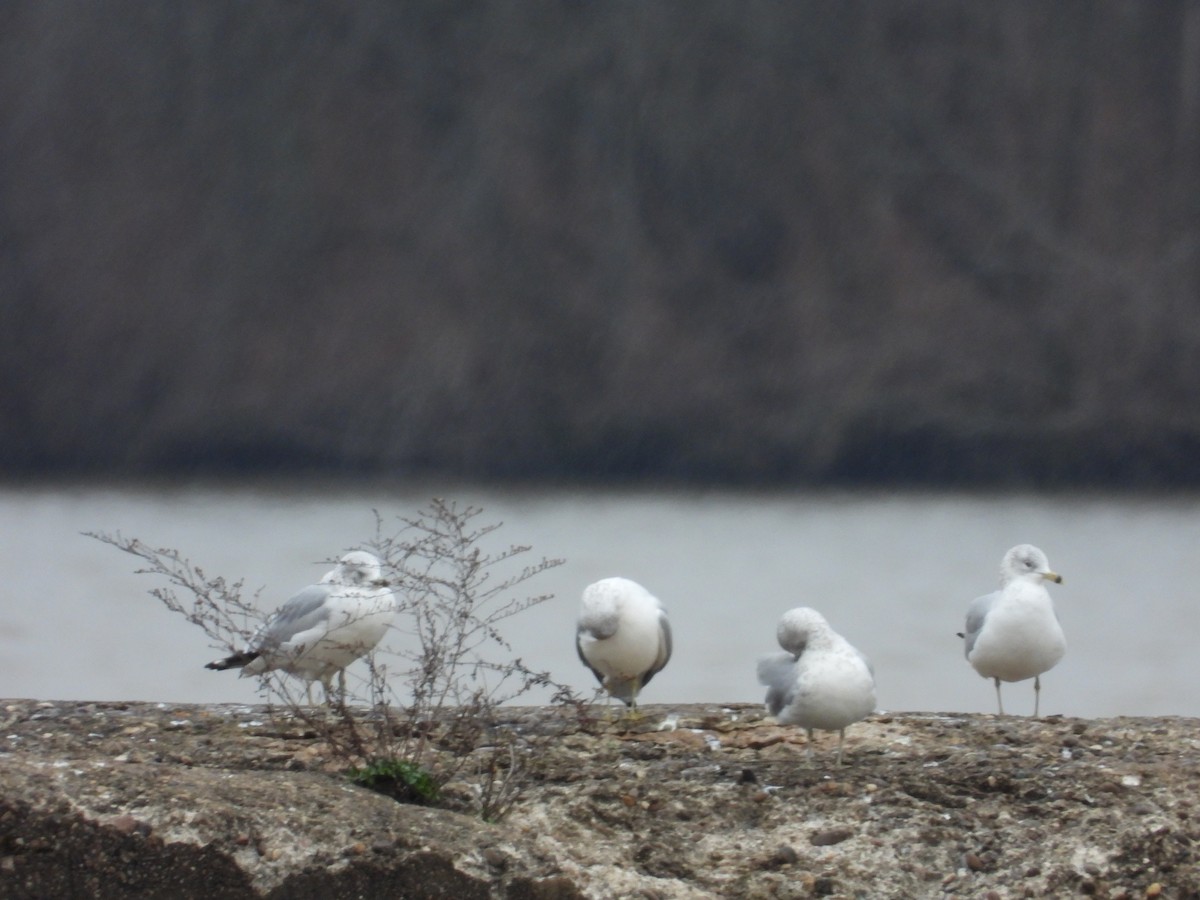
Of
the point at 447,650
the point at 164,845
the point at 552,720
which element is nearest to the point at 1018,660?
the point at 552,720

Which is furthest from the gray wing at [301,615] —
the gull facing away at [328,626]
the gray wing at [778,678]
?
the gray wing at [778,678]

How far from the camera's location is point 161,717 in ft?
11.2

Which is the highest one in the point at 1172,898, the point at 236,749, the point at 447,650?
the point at 447,650

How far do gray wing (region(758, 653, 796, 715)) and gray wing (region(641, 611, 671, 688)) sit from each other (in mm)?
363

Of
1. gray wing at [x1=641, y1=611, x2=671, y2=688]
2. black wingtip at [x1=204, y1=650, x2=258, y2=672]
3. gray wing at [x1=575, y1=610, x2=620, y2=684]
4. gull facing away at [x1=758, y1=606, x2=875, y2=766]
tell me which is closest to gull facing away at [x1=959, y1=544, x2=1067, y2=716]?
gull facing away at [x1=758, y1=606, x2=875, y2=766]

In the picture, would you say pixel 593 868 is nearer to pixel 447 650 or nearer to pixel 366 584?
pixel 447 650

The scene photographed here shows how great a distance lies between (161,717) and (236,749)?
1.22 feet

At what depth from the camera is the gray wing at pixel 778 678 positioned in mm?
2895

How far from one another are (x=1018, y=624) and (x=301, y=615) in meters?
1.49

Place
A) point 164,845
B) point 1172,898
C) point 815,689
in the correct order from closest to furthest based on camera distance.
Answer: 1. point 164,845
2. point 1172,898
3. point 815,689

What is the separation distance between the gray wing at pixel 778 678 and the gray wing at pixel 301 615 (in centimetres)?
89

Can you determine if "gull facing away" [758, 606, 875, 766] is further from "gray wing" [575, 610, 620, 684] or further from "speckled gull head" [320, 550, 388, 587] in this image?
"speckled gull head" [320, 550, 388, 587]

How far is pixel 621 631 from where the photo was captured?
10.8ft

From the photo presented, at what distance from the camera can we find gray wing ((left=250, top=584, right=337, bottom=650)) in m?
3.20
